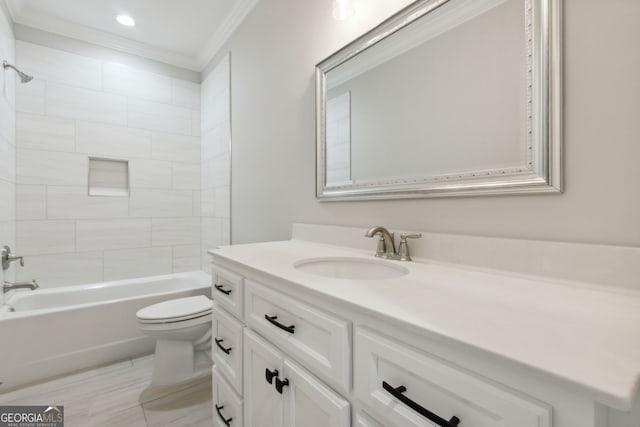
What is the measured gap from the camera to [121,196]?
2.63 meters

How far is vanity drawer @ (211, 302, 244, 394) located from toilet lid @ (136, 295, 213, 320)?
606 millimetres

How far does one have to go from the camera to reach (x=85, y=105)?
Answer: 2461mm

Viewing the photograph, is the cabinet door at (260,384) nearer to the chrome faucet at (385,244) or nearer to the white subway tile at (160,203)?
the chrome faucet at (385,244)

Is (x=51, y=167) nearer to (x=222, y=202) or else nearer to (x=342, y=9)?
(x=222, y=202)

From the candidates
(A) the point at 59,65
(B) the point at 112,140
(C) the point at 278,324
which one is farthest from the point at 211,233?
(C) the point at 278,324

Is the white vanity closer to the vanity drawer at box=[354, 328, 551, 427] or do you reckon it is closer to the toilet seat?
the vanity drawer at box=[354, 328, 551, 427]

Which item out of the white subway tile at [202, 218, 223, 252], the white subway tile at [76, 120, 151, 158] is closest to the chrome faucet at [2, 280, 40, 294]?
the white subway tile at [76, 120, 151, 158]

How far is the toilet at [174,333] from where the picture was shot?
1691 millimetres

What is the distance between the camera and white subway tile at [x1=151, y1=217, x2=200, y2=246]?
2.81m

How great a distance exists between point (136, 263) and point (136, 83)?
1714 mm

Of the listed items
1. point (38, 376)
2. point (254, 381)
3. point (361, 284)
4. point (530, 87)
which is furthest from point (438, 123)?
point (38, 376)

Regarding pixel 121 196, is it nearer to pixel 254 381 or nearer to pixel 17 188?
pixel 17 188

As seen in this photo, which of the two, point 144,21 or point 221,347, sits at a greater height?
point 144,21

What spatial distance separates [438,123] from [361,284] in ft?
2.16
